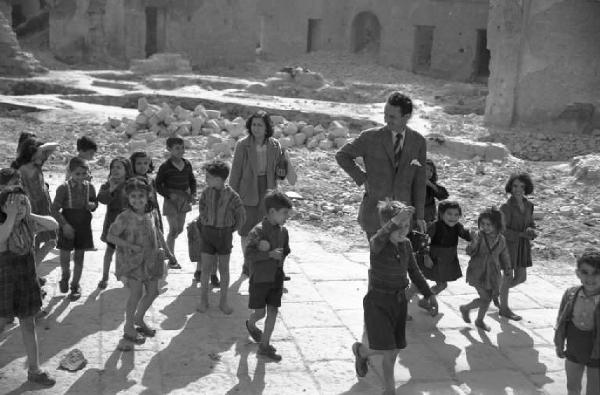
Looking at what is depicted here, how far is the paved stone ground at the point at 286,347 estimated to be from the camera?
4676 millimetres

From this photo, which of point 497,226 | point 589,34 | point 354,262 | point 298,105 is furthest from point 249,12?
point 497,226

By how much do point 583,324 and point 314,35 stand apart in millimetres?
29630

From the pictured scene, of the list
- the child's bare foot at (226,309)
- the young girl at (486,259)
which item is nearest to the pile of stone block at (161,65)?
the child's bare foot at (226,309)

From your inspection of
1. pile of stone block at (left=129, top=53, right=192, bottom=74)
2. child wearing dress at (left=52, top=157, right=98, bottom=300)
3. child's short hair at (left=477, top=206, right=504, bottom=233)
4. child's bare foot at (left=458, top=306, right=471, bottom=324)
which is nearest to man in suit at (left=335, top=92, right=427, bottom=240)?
child's short hair at (left=477, top=206, right=504, bottom=233)

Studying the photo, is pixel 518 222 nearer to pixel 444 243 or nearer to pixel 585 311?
pixel 444 243

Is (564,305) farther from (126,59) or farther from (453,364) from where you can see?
(126,59)

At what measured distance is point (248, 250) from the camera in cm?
494

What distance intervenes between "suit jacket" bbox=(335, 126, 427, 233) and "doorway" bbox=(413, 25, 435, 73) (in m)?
23.9

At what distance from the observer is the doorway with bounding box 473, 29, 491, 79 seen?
27.5 meters

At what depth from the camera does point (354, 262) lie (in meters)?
7.46

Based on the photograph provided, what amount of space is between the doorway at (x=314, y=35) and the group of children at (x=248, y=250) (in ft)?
88.0

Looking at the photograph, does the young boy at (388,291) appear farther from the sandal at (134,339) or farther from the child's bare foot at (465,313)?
the sandal at (134,339)

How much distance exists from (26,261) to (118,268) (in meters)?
0.71

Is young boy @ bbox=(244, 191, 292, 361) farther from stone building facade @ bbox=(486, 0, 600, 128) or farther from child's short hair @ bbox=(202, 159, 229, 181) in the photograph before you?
stone building facade @ bbox=(486, 0, 600, 128)
